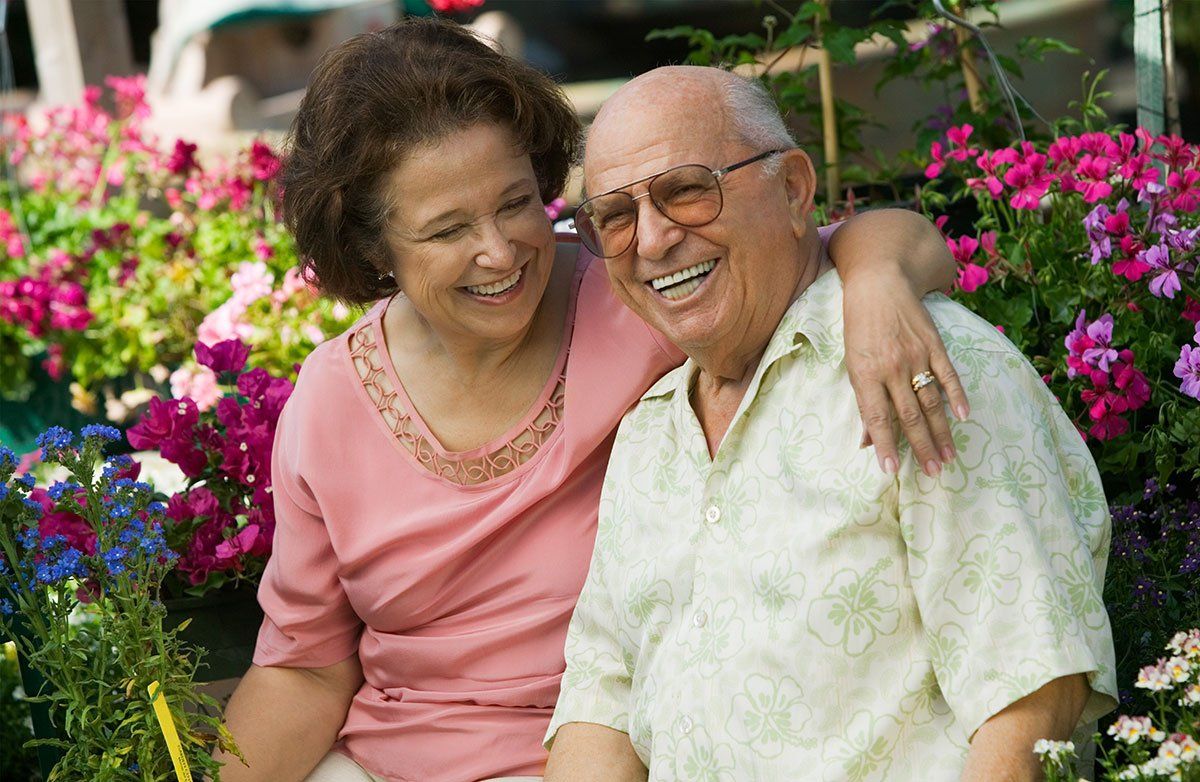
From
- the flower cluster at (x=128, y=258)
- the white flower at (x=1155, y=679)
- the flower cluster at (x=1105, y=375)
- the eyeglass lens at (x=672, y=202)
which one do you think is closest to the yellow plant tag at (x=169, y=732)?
the eyeglass lens at (x=672, y=202)

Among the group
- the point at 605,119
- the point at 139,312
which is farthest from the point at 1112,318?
the point at 139,312

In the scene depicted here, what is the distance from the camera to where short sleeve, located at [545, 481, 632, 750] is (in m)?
2.29

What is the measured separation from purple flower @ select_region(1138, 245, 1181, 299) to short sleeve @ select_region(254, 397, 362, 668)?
5.06 ft

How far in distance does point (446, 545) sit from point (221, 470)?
26.8 inches

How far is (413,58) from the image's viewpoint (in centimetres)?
243

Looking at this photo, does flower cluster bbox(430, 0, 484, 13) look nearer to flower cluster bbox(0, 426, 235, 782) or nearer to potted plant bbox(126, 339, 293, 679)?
potted plant bbox(126, 339, 293, 679)

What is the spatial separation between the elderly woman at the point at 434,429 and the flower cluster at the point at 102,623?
0.40 meters

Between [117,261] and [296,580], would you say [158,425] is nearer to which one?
[296,580]

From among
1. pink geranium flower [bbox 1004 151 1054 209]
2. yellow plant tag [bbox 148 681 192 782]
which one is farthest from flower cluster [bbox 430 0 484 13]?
yellow plant tag [bbox 148 681 192 782]

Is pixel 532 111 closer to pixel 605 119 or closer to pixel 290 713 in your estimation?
pixel 605 119

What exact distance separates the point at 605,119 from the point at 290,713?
125 cm

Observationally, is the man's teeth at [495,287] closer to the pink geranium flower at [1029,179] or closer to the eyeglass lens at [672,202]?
the eyeglass lens at [672,202]

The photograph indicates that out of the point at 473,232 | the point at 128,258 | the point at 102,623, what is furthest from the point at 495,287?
the point at 128,258

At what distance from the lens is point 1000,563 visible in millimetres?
1785
